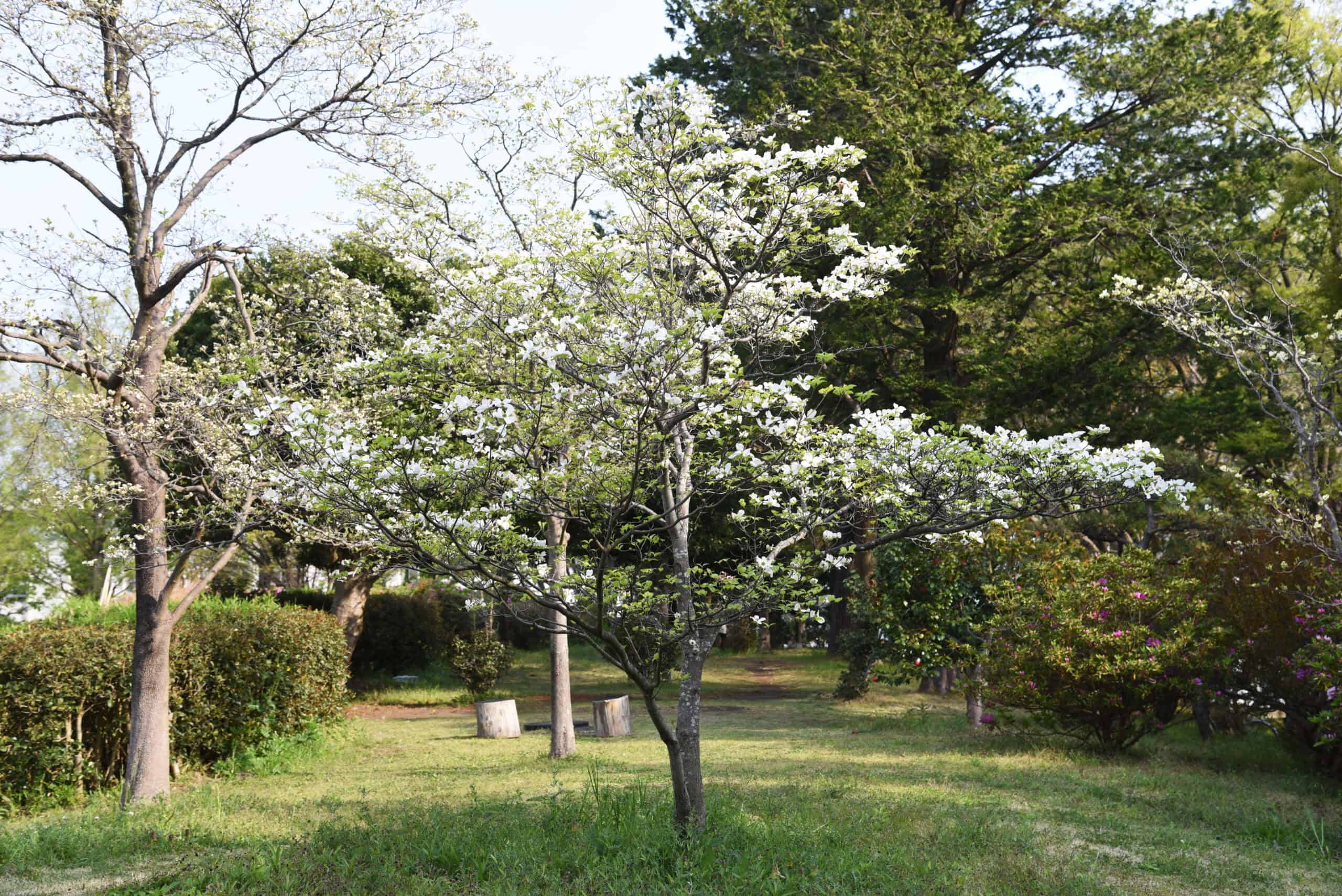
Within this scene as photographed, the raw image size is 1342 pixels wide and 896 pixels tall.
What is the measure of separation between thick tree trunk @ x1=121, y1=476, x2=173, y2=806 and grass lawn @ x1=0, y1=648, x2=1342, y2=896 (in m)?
0.44

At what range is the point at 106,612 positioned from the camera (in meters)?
10.7

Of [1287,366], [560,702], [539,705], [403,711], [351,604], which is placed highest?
[1287,366]

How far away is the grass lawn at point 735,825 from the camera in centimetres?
567

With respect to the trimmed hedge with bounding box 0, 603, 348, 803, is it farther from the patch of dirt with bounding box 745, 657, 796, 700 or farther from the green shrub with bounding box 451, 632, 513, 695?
the patch of dirt with bounding box 745, 657, 796, 700

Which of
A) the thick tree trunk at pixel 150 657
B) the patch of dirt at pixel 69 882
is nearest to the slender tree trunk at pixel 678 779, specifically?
the patch of dirt at pixel 69 882

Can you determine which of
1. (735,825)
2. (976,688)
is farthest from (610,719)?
(735,825)

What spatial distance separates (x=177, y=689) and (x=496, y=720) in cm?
468

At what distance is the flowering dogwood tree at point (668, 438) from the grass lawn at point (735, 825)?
0.88 m

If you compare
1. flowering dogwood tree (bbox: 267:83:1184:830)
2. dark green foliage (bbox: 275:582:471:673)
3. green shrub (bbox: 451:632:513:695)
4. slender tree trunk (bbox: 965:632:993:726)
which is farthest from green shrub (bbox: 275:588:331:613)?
flowering dogwood tree (bbox: 267:83:1184:830)

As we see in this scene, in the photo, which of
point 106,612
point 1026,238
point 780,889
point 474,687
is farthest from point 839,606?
point 780,889

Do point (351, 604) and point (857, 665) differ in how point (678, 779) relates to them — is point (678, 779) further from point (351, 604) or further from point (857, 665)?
point (351, 604)

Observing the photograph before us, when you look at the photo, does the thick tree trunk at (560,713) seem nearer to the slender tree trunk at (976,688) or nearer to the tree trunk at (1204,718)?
the slender tree trunk at (976,688)

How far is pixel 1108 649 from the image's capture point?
10.5 meters

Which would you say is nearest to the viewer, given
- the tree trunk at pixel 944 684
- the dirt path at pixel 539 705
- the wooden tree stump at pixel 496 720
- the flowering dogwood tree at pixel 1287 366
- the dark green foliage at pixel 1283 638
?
the dark green foliage at pixel 1283 638
